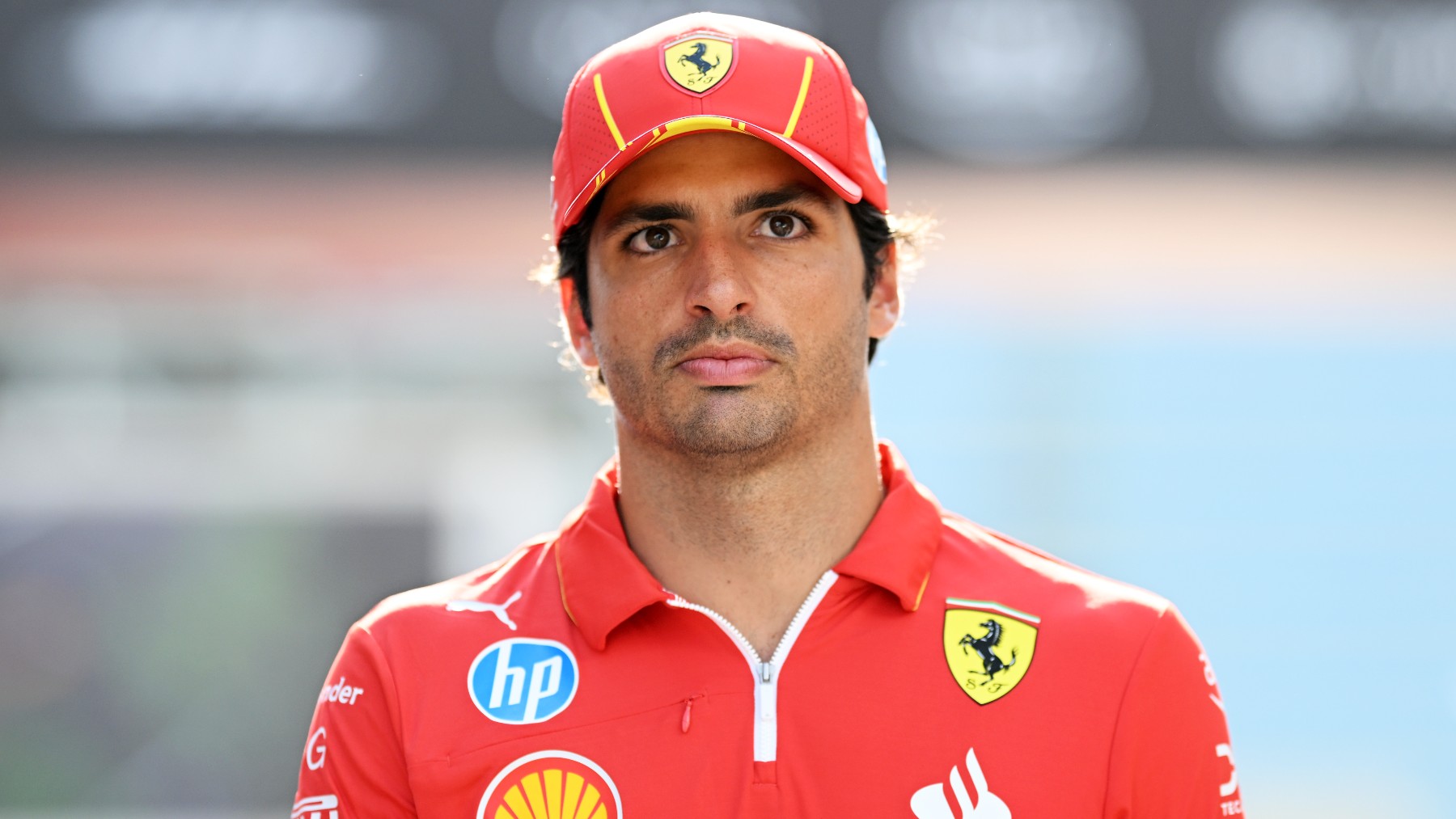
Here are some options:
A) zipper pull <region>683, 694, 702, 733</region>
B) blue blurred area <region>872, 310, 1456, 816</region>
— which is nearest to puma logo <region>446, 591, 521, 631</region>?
zipper pull <region>683, 694, 702, 733</region>

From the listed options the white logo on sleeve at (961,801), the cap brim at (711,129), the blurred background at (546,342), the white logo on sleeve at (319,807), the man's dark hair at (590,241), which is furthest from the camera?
the blurred background at (546,342)

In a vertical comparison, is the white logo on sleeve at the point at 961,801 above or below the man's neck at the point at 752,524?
below

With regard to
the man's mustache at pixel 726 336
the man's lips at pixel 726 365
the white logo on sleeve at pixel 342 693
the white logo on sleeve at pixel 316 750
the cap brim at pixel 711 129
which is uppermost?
the cap brim at pixel 711 129

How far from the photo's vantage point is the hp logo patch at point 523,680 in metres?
1.76

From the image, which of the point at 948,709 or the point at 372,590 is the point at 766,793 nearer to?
the point at 948,709

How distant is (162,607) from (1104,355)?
10.3 ft

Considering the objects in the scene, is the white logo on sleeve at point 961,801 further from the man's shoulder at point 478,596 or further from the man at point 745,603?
the man's shoulder at point 478,596

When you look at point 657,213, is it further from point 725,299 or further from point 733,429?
point 733,429

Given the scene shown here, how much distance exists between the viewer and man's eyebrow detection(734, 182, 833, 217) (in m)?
1.90

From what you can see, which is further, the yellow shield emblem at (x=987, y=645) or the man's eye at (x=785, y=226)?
the man's eye at (x=785, y=226)

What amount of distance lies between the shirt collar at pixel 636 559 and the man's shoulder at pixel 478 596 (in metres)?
0.04

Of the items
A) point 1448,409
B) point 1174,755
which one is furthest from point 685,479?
point 1448,409

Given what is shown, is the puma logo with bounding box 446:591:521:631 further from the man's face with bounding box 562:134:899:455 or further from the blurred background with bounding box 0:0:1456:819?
the blurred background with bounding box 0:0:1456:819

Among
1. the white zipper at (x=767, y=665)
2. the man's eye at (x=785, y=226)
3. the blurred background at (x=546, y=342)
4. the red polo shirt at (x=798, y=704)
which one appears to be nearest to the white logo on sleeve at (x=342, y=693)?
the red polo shirt at (x=798, y=704)
